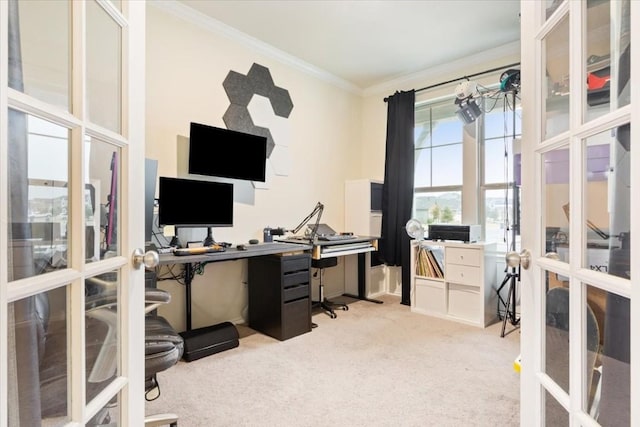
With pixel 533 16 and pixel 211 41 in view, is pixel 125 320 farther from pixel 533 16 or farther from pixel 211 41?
pixel 211 41

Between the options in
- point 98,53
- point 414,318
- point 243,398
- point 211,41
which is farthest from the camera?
point 414,318

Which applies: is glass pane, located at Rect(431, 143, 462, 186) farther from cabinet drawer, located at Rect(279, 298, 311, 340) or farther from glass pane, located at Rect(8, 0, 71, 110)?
glass pane, located at Rect(8, 0, 71, 110)

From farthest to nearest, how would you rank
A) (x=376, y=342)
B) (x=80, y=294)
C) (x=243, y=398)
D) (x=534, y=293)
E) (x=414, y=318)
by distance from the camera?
(x=414, y=318) < (x=376, y=342) < (x=243, y=398) < (x=534, y=293) < (x=80, y=294)

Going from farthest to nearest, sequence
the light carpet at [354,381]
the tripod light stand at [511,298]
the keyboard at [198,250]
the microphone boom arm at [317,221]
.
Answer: the microphone boom arm at [317,221], the tripod light stand at [511,298], the keyboard at [198,250], the light carpet at [354,381]

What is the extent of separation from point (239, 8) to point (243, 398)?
2.84m

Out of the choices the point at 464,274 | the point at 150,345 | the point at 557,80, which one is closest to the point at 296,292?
the point at 150,345

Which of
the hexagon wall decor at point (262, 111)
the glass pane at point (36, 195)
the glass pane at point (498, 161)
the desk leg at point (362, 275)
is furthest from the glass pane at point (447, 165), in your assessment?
the glass pane at point (36, 195)

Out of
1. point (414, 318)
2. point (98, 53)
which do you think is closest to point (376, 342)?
point (414, 318)

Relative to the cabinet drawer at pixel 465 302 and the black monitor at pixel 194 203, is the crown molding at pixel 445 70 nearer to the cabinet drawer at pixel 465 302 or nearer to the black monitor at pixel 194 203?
the cabinet drawer at pixel 465 302

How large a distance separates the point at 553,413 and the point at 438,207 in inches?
123

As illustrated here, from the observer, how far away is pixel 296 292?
2791 mm

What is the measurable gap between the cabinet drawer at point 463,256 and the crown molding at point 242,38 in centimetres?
242

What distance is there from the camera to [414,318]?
10.7 ft

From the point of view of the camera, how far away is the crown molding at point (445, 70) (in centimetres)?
326
